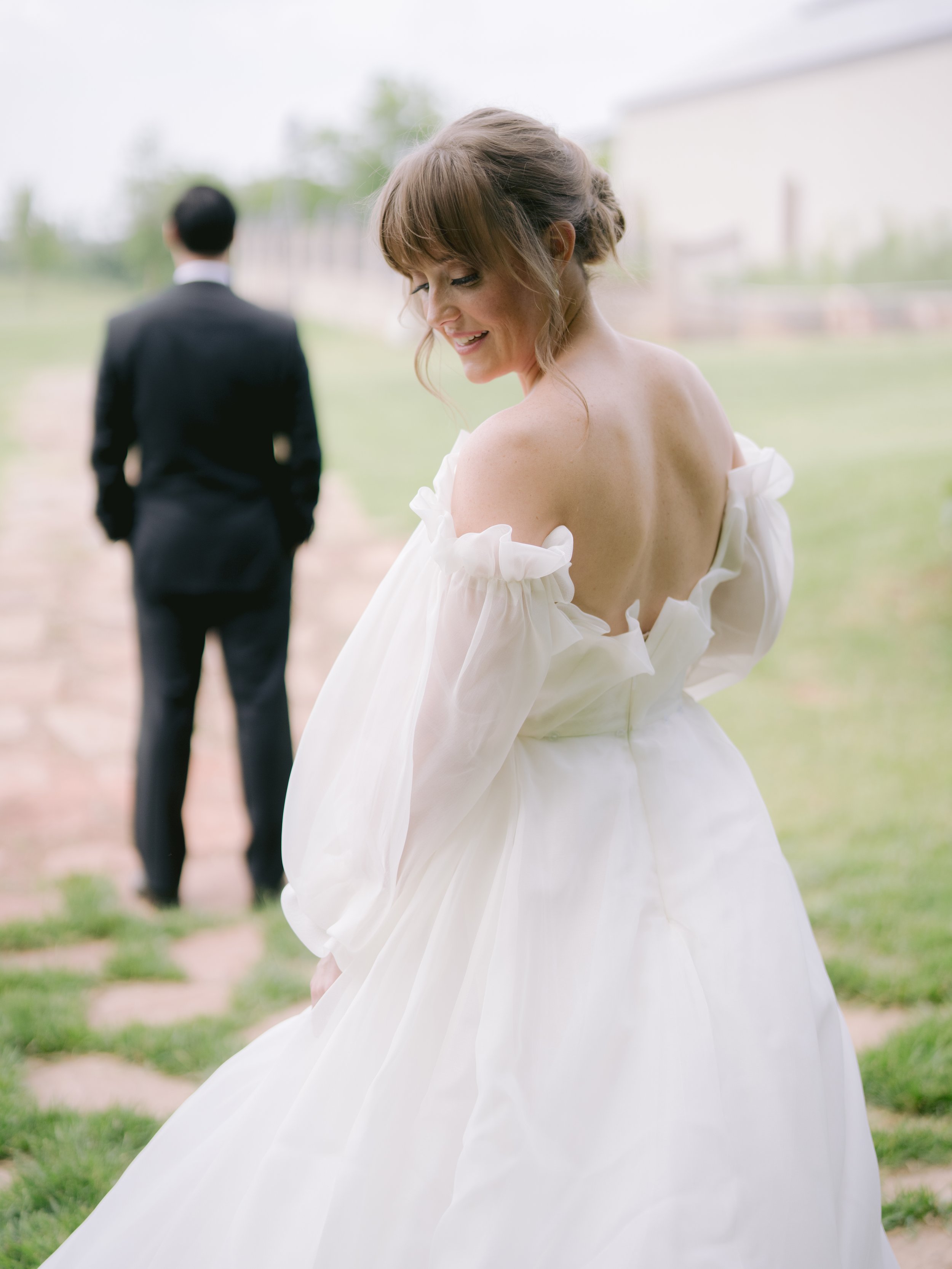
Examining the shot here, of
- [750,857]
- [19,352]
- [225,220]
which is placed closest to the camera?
[750,857]

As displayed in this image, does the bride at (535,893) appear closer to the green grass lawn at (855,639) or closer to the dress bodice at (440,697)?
the dress bodice at (440,697)

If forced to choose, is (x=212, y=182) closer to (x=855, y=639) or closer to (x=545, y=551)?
(x=855, y=639)

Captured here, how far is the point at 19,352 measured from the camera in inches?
838

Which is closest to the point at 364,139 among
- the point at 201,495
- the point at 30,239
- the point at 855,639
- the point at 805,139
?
the point at 30,239

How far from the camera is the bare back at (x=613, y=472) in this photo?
1.32 meters

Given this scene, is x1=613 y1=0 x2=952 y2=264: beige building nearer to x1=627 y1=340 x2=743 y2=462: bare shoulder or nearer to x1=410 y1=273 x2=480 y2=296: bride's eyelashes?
x1=627 y1=340 x2=743 y2=462: bare shoulder

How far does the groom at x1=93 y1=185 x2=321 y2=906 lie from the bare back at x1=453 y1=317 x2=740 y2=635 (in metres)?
2.00

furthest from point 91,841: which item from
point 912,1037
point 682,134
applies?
point 682,134

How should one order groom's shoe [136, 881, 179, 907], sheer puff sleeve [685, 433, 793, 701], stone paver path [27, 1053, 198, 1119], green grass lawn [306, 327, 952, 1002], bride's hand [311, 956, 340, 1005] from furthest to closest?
groom's shoe [136, 881, 179, 907]
green grass lawn [306, 327, 952, 1002]
stone paver path [27, 1053, 198, 1119]
sheer puff sleeve [685, 433, 793, 701]
bride's hand [311, 956, 340, 1005]

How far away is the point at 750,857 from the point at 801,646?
5247mm

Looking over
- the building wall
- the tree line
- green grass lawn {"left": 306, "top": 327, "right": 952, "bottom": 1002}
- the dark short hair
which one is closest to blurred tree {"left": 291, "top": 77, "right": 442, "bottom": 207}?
the tree line

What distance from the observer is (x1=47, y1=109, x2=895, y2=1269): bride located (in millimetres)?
1285

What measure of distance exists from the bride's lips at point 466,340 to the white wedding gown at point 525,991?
0.21 metres

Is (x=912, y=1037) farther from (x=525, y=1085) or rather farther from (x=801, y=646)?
(x=801, y=646)
